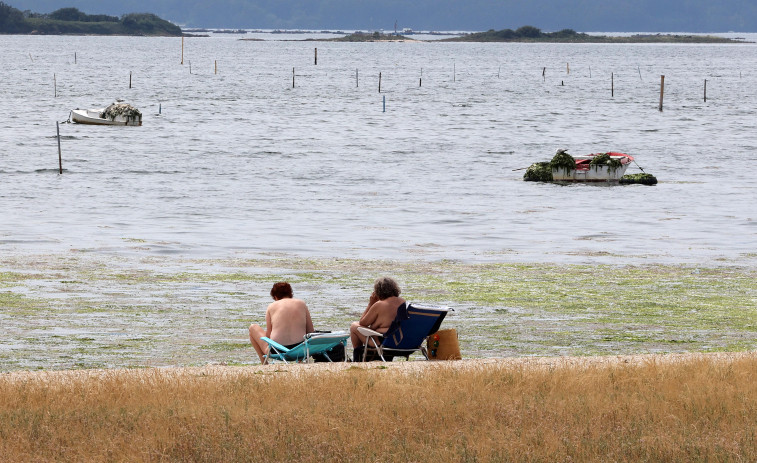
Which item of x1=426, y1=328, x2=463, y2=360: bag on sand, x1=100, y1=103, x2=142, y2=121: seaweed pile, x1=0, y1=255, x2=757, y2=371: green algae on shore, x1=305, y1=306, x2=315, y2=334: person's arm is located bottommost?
x1=100, y1=103, x2=142, y2=121: seaweed pile

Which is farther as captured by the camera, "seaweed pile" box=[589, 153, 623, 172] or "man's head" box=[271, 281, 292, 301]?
"seaweed pile" box=[589, 153, 623, 172]

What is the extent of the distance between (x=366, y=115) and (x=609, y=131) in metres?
22.0

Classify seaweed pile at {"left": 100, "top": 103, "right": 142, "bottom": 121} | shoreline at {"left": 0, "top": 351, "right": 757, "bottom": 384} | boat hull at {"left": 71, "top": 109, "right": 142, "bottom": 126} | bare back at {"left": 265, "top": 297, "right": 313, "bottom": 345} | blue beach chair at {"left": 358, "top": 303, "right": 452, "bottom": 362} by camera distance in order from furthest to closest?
boat hull at {"left": 71, "top": 109, "right": 142, "bottom": 126} < seaweed pile at {"left": 100, "top": 103, "right": 142, "bottom": 121} < blue beach chair at {"left": 358, "top": 303, "right": 452, "bottom": 362} < bare back at {"left": 265, "top": 297, "right": 313, "bottom": 345} < shoreline at {"left": 0, "top": 351, "right": 757, "bottom": 384}

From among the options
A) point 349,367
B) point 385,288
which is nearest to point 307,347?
point 349,367

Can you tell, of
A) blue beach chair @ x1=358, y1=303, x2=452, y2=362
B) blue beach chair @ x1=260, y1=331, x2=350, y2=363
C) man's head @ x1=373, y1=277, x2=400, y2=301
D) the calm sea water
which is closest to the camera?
blue beach chair @ x1=260, y1=331, x2=350, y2=363

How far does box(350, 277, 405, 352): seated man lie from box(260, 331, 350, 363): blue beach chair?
388 mm

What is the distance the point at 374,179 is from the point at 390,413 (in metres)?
37.5

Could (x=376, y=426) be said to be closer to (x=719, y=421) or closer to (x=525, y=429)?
(x=525, y=429)

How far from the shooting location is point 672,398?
11.6 metres

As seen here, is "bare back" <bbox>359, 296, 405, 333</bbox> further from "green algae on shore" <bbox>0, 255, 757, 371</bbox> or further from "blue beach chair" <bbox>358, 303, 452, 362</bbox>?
"green algae on shore" <bbox>0, 255, 757, 371</bbox>

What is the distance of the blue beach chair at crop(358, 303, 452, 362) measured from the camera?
14297mm

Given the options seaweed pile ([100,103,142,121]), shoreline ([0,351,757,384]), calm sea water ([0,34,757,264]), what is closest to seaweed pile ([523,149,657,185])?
calm sea water ([0,34,757,264])

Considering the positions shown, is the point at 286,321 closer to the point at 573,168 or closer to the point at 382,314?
the point at 382,314

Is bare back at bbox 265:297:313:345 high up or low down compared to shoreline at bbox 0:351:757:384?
up
